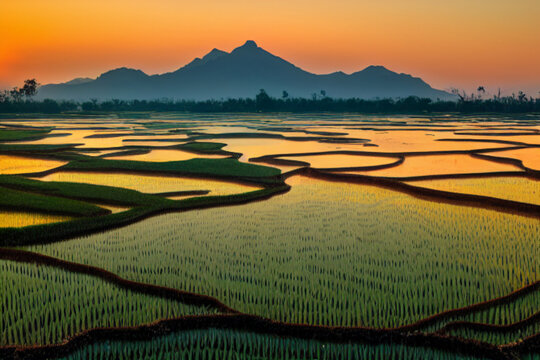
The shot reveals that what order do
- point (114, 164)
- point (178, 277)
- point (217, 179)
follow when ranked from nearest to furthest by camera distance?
1. point (178, 277)
2. point (217, 179)
3. point (114, 164)

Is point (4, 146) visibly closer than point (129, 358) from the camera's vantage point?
No

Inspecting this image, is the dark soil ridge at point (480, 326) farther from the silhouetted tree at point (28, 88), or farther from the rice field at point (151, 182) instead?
the silhouetted tree at point (28, 88)

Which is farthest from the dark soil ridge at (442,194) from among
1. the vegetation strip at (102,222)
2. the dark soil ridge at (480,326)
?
the dark soil ridge at (480,326)

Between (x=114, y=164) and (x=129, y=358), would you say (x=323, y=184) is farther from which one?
(x=129, y=358)

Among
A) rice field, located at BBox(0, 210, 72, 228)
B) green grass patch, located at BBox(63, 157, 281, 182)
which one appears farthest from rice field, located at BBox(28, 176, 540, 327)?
green grass patch, located at BBox(63, 157, 281, 182)

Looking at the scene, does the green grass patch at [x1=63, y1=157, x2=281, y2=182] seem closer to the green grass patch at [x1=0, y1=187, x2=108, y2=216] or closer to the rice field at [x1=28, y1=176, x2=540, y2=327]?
the rice field at [x1=28, y1=176, x2=540, y2=327]

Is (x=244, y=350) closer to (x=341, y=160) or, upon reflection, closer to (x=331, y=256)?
(x=331, y=256)

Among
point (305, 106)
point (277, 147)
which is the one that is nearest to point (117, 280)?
point (277, 147)

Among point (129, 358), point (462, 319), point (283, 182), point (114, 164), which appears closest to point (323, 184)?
point (283, 182)
